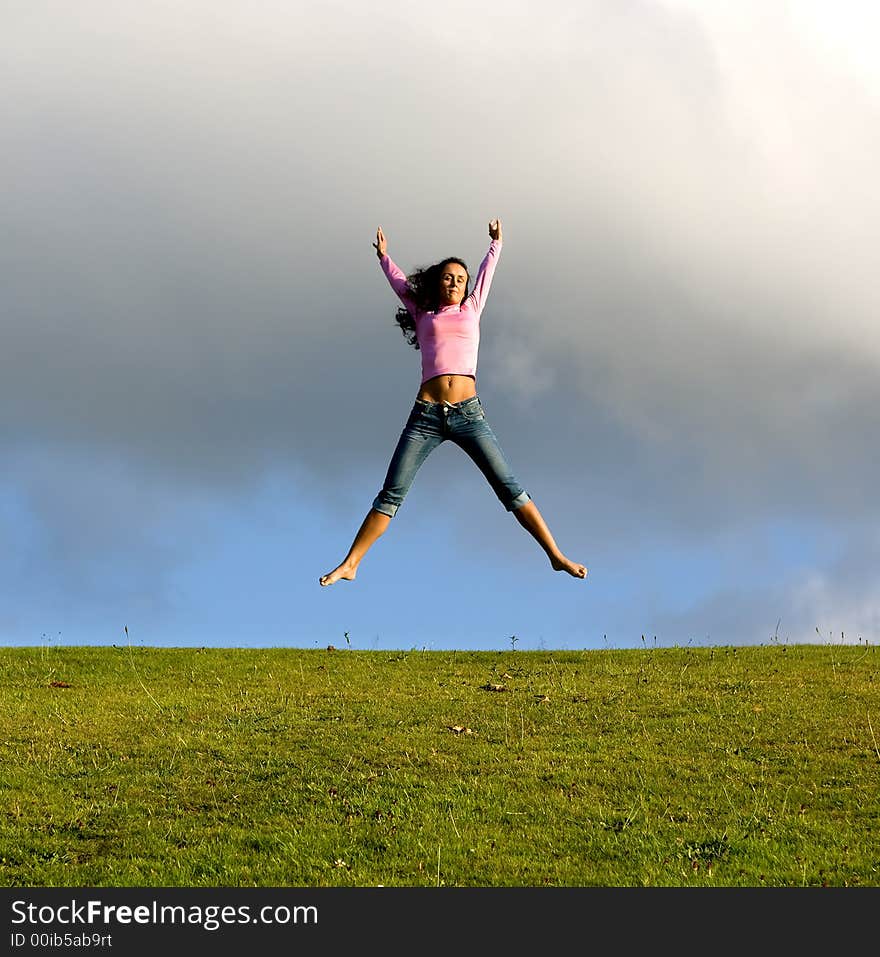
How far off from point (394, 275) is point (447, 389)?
5.24 ft

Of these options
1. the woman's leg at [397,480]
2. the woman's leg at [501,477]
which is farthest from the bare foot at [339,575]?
the woman's leg at [501,477]

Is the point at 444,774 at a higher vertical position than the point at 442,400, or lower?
lower

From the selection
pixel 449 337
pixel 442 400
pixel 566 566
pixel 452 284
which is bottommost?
pixel 566 566

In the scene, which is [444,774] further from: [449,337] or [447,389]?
[449,337]

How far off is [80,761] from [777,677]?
1277 cm

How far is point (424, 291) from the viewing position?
41.3 feet

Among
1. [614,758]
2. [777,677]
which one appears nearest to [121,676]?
[614,758]

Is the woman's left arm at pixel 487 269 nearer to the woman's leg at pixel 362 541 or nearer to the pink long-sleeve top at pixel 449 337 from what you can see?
the pink long-sleeve top at pixel 449 337

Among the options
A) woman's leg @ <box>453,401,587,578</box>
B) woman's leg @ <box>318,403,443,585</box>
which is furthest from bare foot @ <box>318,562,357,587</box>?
woman's leg @ <box>453,401,587,578</box>

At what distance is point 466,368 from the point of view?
12289mm

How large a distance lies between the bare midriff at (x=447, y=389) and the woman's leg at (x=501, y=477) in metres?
0.13

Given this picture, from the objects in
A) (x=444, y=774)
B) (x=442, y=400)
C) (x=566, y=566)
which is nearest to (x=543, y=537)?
(x=566, y=566)

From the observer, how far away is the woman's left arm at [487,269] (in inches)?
500
